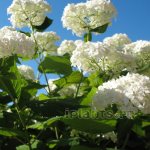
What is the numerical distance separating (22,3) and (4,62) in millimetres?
1689

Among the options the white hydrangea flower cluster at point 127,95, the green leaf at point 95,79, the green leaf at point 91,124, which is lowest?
the green leaf at point 91,124

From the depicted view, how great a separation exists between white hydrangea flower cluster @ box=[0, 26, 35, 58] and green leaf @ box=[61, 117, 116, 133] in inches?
55.0

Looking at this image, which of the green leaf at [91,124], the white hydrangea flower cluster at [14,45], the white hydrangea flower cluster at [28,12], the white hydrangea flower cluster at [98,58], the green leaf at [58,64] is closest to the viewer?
the green leaf at [91,124]

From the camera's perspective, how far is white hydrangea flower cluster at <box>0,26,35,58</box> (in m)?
4.01

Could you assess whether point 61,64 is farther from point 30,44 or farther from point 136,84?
point 136,84

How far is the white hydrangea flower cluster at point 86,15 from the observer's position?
222 inches

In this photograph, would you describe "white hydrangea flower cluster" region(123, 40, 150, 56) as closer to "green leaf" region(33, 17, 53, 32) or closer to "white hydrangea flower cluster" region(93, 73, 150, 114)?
"white hydrangea flower cluster" region(93, 73, 150, 114)

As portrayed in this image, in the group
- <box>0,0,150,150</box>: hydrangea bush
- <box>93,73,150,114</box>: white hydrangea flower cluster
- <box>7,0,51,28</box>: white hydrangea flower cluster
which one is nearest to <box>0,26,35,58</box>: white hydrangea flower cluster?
<box>0,0,150,150</box>: hydrangea bush

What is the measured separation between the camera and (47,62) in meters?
4.68

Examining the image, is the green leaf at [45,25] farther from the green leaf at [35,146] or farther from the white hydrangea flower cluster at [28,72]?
the green leaf at [35,146]

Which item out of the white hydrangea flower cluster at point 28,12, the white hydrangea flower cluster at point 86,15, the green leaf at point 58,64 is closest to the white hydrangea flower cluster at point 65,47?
the white hydrangea flower cluster at point 86,15

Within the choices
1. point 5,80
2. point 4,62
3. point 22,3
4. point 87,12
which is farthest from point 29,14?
point 5,80

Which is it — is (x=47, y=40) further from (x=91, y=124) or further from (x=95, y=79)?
(x=91, y=124)

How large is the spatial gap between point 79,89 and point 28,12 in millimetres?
1537
